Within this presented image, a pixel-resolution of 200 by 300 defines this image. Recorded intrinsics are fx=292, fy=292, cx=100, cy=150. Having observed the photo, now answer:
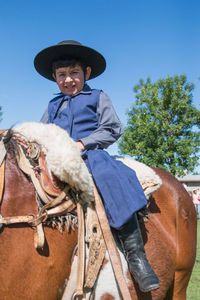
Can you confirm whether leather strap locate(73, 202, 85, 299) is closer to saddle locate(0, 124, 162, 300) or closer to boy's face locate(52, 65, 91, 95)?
saddle locate(0, 124, 162, 300)

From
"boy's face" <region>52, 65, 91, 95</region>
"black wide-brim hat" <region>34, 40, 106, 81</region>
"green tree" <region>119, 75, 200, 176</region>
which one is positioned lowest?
"green tree" <region>119, 75, 200, 176</region>

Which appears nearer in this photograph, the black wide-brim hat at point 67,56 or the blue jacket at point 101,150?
the blue jacket at point 101,150

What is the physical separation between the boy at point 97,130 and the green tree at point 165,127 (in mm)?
25952

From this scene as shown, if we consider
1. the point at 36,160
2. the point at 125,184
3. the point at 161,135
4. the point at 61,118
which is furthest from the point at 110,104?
the point at 161,135

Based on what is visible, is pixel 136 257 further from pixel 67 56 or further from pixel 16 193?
pixel 67 56

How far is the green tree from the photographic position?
29.5m

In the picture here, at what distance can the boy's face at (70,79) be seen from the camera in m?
2.95

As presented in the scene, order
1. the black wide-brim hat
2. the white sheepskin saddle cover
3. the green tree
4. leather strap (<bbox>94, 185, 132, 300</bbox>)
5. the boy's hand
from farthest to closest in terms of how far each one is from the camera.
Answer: the green tree < the black wide-brim hat < the boy's hand < leather strap (<bbox>94, 185, 132, 300</bbox>) < the white sheepskin saddle cover

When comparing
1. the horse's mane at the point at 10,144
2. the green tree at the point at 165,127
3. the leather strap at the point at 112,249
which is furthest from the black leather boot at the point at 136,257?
the green tree at the point at 165,127

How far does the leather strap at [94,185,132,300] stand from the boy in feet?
0.17

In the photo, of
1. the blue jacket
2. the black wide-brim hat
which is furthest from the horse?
the black wide-brim hat

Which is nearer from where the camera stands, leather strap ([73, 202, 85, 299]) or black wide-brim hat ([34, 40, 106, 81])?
leather strap ([73, 202, 85, 299])

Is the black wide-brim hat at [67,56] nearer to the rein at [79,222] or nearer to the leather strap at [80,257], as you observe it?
the rein at [79,222]

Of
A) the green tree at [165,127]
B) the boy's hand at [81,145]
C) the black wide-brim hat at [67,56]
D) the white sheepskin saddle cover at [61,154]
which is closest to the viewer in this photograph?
the white sheepskin saddle cover at [61,154]
